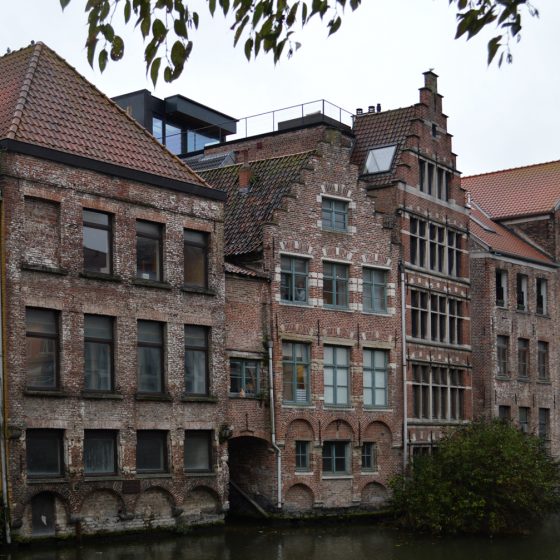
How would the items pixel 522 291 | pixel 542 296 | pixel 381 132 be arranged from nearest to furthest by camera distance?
1. pixel 381 132
2. pixel 522 291
3. pixel 542 296

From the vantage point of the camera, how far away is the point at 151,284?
1168 inches

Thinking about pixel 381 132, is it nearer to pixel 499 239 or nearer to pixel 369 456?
pixel 499 239

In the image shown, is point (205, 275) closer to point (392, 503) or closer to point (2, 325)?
point (2, 325)

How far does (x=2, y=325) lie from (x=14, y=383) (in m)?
1.34

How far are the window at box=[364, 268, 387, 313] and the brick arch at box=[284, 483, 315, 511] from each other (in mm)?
6169

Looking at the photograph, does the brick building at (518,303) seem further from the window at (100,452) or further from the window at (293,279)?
the window at (100,452)

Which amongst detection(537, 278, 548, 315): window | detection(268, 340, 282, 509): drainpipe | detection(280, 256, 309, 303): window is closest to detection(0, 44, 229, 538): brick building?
detection(268, 340, 282, 509): drainpipe

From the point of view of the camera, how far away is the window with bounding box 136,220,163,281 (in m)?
29.8

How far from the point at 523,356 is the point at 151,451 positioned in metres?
19.6

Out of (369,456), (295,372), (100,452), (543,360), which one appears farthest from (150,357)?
(543,360)

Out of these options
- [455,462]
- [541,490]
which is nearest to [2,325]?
[455,462]

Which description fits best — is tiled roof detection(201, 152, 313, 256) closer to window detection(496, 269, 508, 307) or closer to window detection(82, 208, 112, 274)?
window detection(82, 208, 112, 274)

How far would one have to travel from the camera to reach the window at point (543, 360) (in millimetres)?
45438

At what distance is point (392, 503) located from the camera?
3466 centimetres
